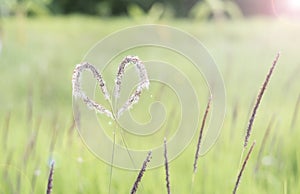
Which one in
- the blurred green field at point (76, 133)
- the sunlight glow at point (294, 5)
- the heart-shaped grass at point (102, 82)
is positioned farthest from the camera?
the sunlight glow at point (294, 5)

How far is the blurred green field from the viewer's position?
1.71m

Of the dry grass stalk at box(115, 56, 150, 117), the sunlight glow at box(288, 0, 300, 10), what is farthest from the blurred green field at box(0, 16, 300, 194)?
the sunlight glow at box(288, 0, 300, 10)

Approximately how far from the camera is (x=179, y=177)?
1808 mm

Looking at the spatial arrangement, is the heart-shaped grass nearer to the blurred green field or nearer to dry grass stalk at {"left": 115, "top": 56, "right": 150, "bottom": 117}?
dry grass stalk at {"left": 115, "top": 56, "right": 150, "bottom": 117}

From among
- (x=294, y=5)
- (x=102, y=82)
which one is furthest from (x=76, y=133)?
(x=294, y=5)

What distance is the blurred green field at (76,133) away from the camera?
5.62ft

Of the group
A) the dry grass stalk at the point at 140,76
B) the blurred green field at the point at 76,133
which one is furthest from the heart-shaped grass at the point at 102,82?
the blurred green field at the point at 76,133

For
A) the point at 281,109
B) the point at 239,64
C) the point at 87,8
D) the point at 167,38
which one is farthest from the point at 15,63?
the point at 87,8

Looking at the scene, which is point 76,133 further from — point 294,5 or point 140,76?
point 294,5

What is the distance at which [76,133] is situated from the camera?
2.45m

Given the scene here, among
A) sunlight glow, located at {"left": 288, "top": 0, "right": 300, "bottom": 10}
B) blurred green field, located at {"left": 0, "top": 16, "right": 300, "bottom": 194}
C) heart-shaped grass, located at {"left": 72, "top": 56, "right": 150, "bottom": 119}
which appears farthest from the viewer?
sunlight glow, located at {"left": 288, "top": 0, "right": 300, "bottom": 10}

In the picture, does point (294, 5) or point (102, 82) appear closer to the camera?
point (102, 82)

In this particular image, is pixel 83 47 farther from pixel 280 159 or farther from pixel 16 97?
pixel 280 159

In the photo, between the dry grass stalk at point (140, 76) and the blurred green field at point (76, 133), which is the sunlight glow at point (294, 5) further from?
the dry grass stalk at point (140, 76)
